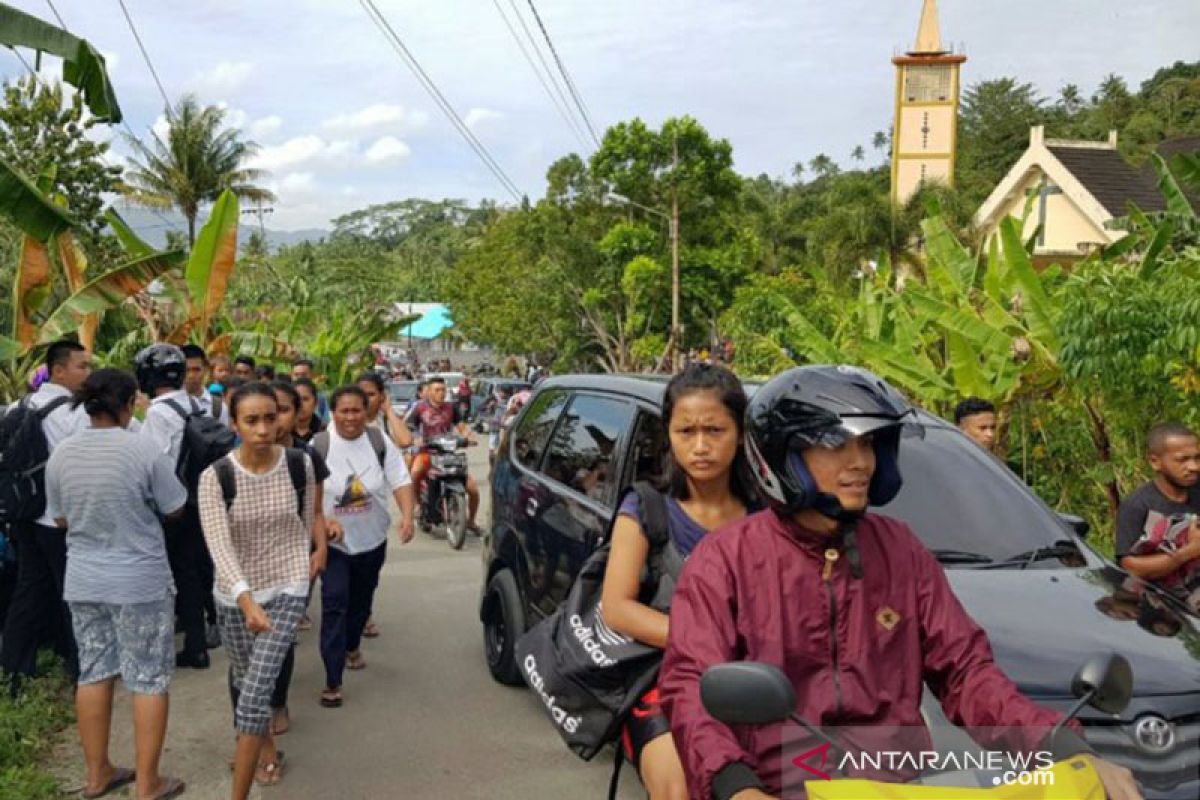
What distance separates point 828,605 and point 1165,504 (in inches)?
134

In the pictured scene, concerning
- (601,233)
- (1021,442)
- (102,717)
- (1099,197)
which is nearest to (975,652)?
(102,717)

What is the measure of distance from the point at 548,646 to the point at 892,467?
54.0 inches

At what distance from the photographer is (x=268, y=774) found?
17.5 feet

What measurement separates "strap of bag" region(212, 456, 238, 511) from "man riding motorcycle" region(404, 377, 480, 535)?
736 cm

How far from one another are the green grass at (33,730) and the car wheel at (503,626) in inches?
93.5

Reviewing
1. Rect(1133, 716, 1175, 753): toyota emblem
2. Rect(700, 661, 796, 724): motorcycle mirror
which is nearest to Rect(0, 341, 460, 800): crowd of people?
Rect(700, 661, 796, 724): motorcycle mirror

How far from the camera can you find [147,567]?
4.86 metres

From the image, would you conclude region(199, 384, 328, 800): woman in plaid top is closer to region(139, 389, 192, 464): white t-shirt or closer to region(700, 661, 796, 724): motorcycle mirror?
region(139, 389, 192, 464): white t-shirt

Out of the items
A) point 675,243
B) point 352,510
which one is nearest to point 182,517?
point 352,510

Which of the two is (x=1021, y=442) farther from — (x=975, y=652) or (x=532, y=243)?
(x=532, y=243)

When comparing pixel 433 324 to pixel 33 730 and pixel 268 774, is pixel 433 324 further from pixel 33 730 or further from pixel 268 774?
pixel 268 774

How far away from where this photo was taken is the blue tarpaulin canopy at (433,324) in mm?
54625

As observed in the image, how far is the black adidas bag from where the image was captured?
321 centimetres

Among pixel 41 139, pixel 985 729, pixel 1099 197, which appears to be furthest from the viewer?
pixel 1099 197
